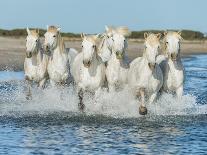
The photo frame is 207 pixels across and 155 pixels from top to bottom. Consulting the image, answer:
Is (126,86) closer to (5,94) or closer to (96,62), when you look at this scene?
(96,62)

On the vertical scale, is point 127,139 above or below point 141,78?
below

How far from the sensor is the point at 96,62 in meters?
16.1

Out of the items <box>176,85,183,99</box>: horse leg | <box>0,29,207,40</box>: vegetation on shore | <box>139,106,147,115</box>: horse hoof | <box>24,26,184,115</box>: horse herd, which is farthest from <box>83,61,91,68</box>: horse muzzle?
<box>0,29,207,40</box>: vegetation on shore

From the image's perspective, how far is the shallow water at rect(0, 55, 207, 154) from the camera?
39.9 ft

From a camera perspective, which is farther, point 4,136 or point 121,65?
point 121,65

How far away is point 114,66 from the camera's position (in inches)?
648

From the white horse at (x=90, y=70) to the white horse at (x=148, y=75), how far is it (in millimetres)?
794

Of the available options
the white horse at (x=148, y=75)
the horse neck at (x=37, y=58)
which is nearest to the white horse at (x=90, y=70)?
the white horse at (x=148, y=75)

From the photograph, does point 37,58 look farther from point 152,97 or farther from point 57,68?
point 152,97

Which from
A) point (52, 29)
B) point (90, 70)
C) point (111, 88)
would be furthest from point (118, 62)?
point (52, 29)

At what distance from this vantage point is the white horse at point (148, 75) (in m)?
15.1

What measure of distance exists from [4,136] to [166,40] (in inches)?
187

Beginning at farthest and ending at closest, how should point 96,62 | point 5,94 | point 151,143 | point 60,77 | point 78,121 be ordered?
point 5,94 → point 60,77 → point 96,62 → point 78,121 → point 151,143

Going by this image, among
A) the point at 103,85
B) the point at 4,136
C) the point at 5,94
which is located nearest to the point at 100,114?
the point at 103,85
